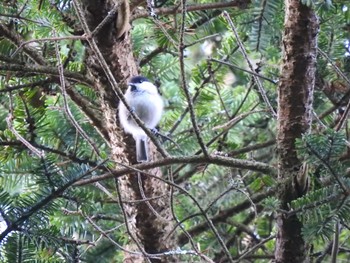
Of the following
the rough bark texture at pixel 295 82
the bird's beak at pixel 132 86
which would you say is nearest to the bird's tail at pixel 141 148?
the bird's beak at pixel 132 86

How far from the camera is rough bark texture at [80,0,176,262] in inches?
92.4

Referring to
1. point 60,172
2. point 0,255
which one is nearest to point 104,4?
point 60,172

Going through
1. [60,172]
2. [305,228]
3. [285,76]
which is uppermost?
[285,76]

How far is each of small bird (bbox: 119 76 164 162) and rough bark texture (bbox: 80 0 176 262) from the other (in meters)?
0.03

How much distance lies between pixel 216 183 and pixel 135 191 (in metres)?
0.83

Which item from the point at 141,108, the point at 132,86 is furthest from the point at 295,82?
the point at 141,108

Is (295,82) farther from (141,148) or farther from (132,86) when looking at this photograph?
(132,86)

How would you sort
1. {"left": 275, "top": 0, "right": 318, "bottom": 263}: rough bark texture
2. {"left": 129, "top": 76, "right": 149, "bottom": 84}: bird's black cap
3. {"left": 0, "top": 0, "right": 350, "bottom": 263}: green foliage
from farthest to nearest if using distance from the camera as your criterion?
{"left": 129, "top": 76, "right": 149, "bottom": 84}: bird's black cap < {"left": 275, "top": 0, "right": 318, "bottom": 263}: rough bark texture < {"left": 0, "top": 0, "right": 350, "bottom": 263}: green foliage

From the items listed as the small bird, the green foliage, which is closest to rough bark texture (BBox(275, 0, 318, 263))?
the green foliage

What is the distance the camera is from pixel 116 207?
273cm

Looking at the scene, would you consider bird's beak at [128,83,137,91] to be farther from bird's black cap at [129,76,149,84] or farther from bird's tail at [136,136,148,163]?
bird's tail at [136,136,148,163]

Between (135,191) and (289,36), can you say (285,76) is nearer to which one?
(289,36)

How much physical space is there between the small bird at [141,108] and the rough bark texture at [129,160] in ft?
0.11

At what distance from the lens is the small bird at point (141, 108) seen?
7.74 ft
